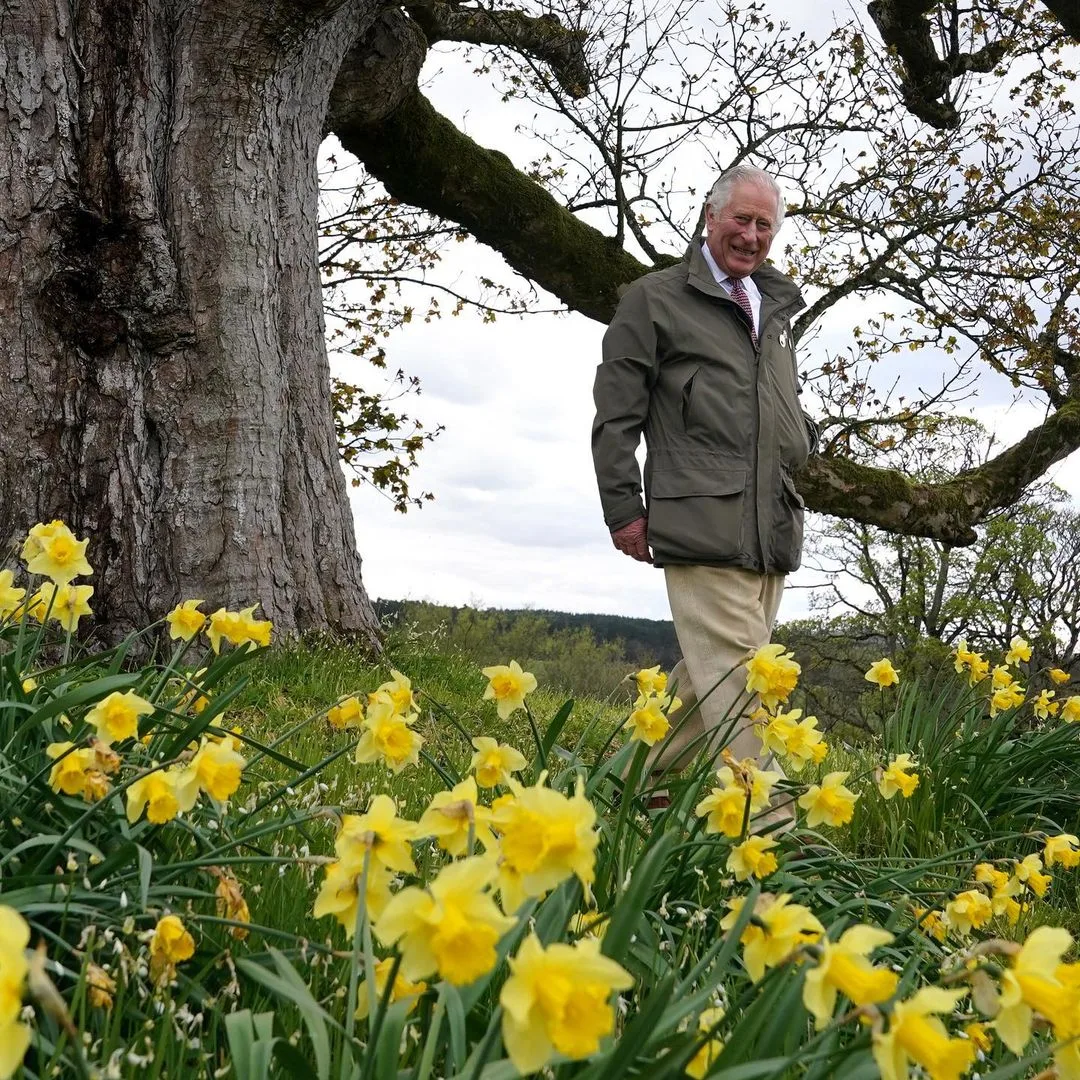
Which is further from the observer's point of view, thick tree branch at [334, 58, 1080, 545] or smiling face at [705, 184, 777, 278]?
thick tree branch at [334, 58, 1080, 545]

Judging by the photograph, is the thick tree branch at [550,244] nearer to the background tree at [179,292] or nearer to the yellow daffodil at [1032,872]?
the background tree at [179,292]

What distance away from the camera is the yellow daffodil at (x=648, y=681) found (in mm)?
2598

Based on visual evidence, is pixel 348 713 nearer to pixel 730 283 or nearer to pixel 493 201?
pixel 730 283

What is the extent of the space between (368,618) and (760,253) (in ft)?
9.47

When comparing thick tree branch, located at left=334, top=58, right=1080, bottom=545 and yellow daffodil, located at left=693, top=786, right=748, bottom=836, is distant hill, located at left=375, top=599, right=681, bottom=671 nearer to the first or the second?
thick tree branch, located at left=334, top=58, right=1080, bottom=545

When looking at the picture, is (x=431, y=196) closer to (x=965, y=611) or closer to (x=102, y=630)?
(x=102, y=630)

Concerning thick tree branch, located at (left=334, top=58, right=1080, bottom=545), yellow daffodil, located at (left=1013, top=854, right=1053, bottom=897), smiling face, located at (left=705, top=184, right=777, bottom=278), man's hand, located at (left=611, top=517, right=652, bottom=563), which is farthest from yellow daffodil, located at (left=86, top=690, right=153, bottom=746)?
thick tree branch, located at (left=334, top=58, right=1080, bottom=545)

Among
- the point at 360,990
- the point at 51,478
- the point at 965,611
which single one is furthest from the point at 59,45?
the point at 965,611

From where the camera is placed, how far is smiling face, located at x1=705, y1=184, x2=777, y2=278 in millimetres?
4055

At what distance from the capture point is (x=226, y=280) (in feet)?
17.1

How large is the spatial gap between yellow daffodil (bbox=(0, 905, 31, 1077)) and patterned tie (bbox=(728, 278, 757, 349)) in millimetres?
3561

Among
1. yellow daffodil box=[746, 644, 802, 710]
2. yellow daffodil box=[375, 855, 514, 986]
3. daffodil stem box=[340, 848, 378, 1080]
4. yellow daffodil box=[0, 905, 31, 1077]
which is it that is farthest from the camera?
yellow daffodil box=[746, 644, 802, 710]

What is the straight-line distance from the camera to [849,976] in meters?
1.17

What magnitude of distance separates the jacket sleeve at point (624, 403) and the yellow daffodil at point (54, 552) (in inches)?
79.6
